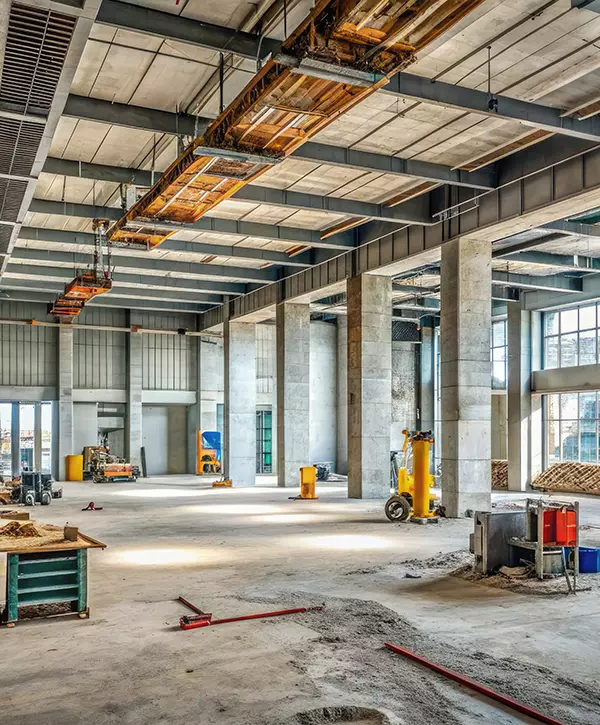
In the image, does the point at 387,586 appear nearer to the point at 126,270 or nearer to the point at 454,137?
the point at 454,137

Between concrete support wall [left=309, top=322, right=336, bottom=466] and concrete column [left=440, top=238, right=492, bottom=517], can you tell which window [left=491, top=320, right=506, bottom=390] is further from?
concrete column [left=440, top=238, right=492, bottom=517]

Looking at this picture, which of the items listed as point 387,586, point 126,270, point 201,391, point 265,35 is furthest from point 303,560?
point 201,391

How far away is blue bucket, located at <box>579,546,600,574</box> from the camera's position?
454 inches

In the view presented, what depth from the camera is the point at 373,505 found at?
23.0m

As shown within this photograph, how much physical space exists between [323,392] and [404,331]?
5991mm

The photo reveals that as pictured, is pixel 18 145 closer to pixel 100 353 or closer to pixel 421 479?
pixel 421 479

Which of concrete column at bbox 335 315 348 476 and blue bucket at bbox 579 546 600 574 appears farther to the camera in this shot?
concrete column at bbox 335 315 348 476

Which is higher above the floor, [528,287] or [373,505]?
[528,287]

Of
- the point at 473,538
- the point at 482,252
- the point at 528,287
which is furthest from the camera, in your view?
the point at 528,287

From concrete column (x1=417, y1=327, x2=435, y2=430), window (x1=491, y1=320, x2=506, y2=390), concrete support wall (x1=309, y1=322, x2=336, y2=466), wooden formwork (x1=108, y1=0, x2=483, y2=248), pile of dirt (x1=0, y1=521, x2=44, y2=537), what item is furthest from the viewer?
concrete support wall (x1=309, y1=322, x2=336, y2=466)

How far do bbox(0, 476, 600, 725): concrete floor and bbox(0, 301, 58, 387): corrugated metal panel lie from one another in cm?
2227

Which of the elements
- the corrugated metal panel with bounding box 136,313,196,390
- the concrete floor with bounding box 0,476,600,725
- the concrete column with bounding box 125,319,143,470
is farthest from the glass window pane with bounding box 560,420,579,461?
the concrete column with bounding box 125,319,143,470

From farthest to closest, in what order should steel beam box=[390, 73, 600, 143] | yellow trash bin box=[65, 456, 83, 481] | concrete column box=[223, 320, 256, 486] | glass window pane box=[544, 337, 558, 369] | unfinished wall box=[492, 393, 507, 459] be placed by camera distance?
unfinished wall box=[492, 393, 507, 459]
yellow trash bin box=[65, 456, 83, 481]
concrete column box=[223, 320, 256, 486]
glass window pane box=[544, 337, 558, 369]
steel beam box=[390, 73, 600, 143]

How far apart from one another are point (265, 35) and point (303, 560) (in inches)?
348
